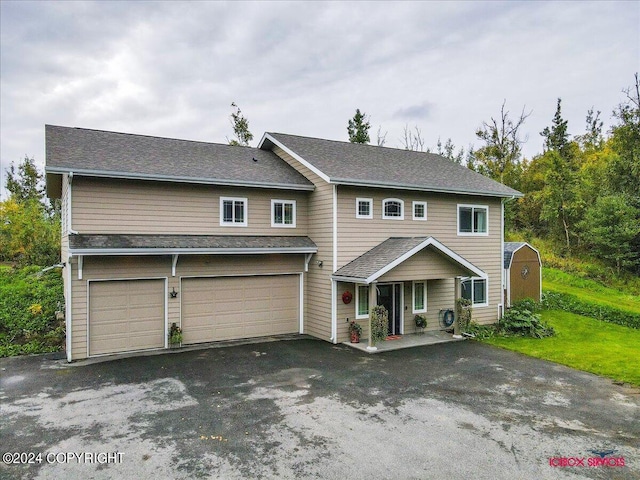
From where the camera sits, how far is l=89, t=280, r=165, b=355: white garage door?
11.1m

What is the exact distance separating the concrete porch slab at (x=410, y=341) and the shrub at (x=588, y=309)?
6.83 metres

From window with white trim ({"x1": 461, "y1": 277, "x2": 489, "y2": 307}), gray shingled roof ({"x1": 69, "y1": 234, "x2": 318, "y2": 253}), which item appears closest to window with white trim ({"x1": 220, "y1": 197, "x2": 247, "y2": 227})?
gray shingled roof ({"x1": 69, "y1": 234, "x2": 318, "y2": 253})

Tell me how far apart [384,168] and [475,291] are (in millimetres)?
5621

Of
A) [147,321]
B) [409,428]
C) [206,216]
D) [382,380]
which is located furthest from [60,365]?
[409,428]

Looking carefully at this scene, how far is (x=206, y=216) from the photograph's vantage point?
12586 mm

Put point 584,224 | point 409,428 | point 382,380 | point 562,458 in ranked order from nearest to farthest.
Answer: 1. point 562,458
2. point 409,428
3. point 382,380
4. point 584,224

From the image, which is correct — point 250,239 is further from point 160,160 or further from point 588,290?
point 588,290

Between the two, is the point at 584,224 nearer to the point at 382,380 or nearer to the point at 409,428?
the point at 382,380

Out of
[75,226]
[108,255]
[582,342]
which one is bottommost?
[582,342]

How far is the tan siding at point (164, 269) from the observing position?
424 inches

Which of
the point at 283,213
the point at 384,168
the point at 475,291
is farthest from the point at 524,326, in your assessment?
the point at 283,213

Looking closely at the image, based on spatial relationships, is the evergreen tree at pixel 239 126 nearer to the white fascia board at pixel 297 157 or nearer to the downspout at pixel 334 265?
the white fascia board at pixel 297 157

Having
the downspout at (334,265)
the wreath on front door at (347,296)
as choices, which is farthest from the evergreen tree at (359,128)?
the wreath on front door at (347,296)

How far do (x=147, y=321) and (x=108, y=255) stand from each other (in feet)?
7.06
